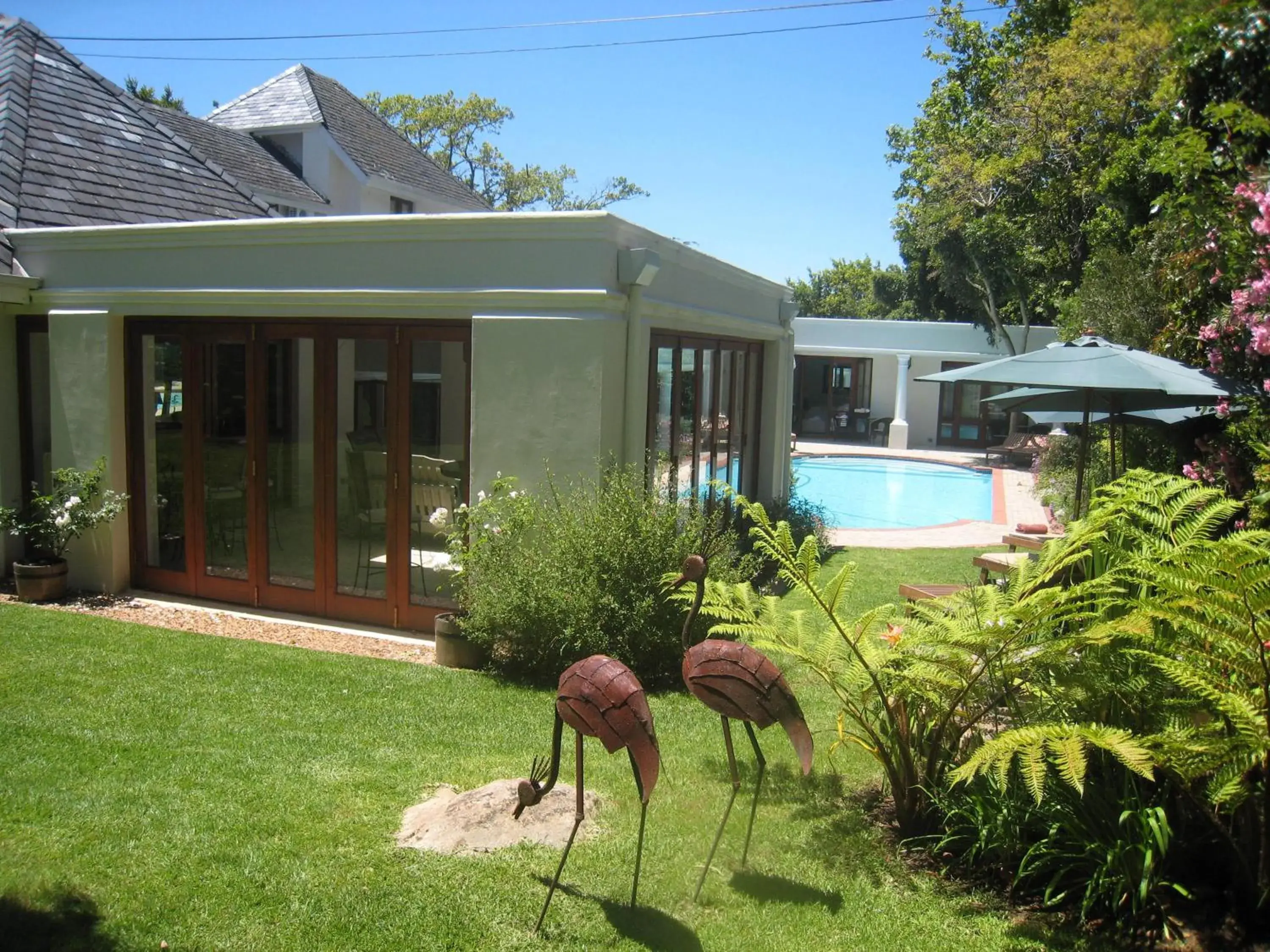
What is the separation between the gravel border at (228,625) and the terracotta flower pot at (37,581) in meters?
0.08

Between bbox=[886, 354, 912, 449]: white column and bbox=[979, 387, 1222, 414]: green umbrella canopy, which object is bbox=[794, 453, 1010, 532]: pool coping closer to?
bbox=[886, 354, 912, 449]: white column

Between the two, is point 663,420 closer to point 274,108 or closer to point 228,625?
point 228,625

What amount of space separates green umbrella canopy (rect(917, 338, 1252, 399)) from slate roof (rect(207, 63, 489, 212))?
18195 mm

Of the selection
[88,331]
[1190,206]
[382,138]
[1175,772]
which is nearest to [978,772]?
[1175,772]

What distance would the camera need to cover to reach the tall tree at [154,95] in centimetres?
3262

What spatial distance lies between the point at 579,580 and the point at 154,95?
34.8 m

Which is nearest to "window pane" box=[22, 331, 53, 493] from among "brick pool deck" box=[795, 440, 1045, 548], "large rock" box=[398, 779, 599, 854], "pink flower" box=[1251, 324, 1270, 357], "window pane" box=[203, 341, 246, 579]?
"window pane" box=[203, 341, 246, 579]

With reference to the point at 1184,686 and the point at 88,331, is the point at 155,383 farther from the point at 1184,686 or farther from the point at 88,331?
the point at 1184,686

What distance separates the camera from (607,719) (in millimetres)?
4074

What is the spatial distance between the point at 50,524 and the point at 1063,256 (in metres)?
25.3

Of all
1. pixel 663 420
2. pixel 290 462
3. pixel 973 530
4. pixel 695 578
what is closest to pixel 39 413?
pixel 290 462

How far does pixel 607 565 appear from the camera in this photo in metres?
7.75

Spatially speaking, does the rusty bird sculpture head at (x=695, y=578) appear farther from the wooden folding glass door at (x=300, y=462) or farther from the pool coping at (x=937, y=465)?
the pool coping at (x=937, y=465)

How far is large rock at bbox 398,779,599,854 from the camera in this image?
4934 millimetres
